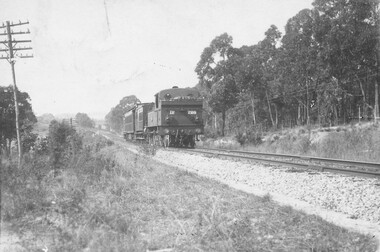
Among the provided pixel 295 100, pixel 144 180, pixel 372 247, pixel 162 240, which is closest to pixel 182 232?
pixel 162 240

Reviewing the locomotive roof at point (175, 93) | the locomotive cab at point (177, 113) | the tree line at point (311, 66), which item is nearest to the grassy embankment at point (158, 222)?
the locomotive cab at point (177, 113)

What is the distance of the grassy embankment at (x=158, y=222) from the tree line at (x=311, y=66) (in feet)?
54.3

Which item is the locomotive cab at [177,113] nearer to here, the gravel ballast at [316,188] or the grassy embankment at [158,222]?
the gravel ballast at [316,188]

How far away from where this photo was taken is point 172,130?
66.2ft

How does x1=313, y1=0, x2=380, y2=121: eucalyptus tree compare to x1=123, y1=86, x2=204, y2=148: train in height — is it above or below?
above

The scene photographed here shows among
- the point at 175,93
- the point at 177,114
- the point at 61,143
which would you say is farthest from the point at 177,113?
the point at 61,143

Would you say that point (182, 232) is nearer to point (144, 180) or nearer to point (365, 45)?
point (144, 180)

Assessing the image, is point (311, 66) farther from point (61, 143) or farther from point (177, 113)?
point (61, 143)

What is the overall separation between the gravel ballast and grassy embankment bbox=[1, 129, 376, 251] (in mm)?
1023

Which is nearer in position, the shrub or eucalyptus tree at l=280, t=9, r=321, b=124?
the shrub

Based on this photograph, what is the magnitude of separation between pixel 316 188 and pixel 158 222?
13.4ft

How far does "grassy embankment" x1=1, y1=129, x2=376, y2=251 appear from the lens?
13.3 feet

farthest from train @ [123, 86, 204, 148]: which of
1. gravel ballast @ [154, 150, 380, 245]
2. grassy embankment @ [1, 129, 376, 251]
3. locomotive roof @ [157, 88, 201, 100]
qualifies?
grassy embankment @ [1, 129, 376, 251]

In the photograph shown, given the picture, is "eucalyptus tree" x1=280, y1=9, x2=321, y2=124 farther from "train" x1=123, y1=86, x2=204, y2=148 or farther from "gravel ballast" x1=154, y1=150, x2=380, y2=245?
"gravel ballast" x1=154, y1=150, x2=380, y2=245
